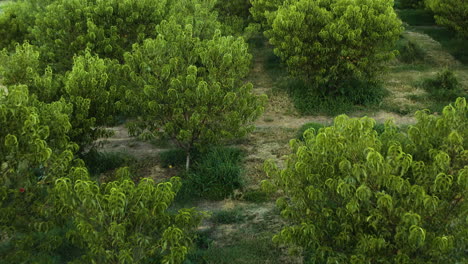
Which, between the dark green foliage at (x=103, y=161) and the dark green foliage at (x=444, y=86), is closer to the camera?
the dark green foliage at (x=103, y=161)

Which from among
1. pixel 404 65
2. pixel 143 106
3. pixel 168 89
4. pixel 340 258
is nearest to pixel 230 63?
pixel 168 89

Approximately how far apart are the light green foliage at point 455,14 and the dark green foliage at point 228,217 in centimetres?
1557

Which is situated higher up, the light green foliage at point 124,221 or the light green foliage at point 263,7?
the light green foliage at point 263,7

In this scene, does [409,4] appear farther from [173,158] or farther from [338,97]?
[173,158]

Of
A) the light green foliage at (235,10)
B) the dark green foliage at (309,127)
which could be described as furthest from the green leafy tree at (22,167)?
the light green foliage at (235,10)

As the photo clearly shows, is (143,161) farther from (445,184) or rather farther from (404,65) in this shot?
(404,65)

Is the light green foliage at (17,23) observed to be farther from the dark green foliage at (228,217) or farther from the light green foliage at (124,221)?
the light green foliage at (124,221)

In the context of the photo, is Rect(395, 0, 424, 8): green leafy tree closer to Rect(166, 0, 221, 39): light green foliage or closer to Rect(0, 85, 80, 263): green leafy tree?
Rect(166, 0, 221, 39): light green foliage

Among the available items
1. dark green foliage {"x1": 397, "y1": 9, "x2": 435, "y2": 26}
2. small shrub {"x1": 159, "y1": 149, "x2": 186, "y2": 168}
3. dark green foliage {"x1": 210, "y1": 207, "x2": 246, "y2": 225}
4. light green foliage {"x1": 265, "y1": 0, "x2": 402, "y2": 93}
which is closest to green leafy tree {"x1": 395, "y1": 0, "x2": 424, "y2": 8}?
dark green foliage {"x1": 397, "y1": 9, "x2": 435, "y2": 26}

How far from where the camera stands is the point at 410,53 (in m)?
23.7

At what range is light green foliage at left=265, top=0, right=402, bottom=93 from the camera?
17.1 m

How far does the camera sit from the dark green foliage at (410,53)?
77.0 feet

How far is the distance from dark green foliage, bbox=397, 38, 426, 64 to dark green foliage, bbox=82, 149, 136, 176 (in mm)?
14948

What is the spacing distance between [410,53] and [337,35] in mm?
8544
